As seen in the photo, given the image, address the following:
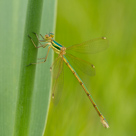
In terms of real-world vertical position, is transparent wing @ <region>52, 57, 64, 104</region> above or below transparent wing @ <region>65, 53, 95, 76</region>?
below

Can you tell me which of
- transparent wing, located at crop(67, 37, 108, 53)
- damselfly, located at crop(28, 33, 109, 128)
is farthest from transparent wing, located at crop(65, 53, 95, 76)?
transparent wing, located at crop(67, 37, 108, 53)

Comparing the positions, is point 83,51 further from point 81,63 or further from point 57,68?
point 57,68

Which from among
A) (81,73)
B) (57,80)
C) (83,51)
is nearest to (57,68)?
(57,80)

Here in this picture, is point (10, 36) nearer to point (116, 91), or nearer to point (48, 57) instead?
point (48, 57)

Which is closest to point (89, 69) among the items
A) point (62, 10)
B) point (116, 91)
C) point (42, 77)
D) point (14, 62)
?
point (116, 91)

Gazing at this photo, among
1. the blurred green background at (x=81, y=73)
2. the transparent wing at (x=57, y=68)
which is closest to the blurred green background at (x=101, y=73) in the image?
the blurred green background at (x=81, y=73)

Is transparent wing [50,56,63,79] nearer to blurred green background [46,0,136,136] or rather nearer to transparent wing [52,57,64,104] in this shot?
transparent wing [52,57,64,104]
